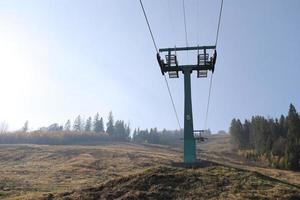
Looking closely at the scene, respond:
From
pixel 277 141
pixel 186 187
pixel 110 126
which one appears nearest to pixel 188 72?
pixel 186 187

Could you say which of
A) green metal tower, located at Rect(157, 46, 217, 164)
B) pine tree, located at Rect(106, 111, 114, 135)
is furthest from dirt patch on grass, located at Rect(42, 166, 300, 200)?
pine tree, located at Rect(106, 111, 114, 135)

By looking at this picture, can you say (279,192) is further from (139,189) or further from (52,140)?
(52,140)

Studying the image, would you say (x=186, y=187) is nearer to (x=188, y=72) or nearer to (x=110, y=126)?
(x=188, y=72)

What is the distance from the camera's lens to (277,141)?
11544 cm

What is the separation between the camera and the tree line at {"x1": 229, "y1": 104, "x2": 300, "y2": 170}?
91.4 m

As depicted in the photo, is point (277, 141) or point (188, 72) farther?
point (277, 141)

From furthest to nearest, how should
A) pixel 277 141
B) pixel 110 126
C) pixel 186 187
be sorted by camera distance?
pixel 110 126, pixel 277 141, pixel 186 187

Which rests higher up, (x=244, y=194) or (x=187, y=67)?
(x=187, y=67)

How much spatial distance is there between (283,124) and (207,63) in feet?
342

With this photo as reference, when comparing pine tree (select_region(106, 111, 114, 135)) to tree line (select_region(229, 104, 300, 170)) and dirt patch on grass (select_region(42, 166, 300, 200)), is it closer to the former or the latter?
tree line (select_region(229, 104, 300, 170))

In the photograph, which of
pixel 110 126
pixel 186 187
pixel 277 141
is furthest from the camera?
pixel 110 126

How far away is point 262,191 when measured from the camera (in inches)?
810

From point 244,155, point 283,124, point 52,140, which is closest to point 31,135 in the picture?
point 52,140

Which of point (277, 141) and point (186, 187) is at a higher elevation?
point (277, 141)
